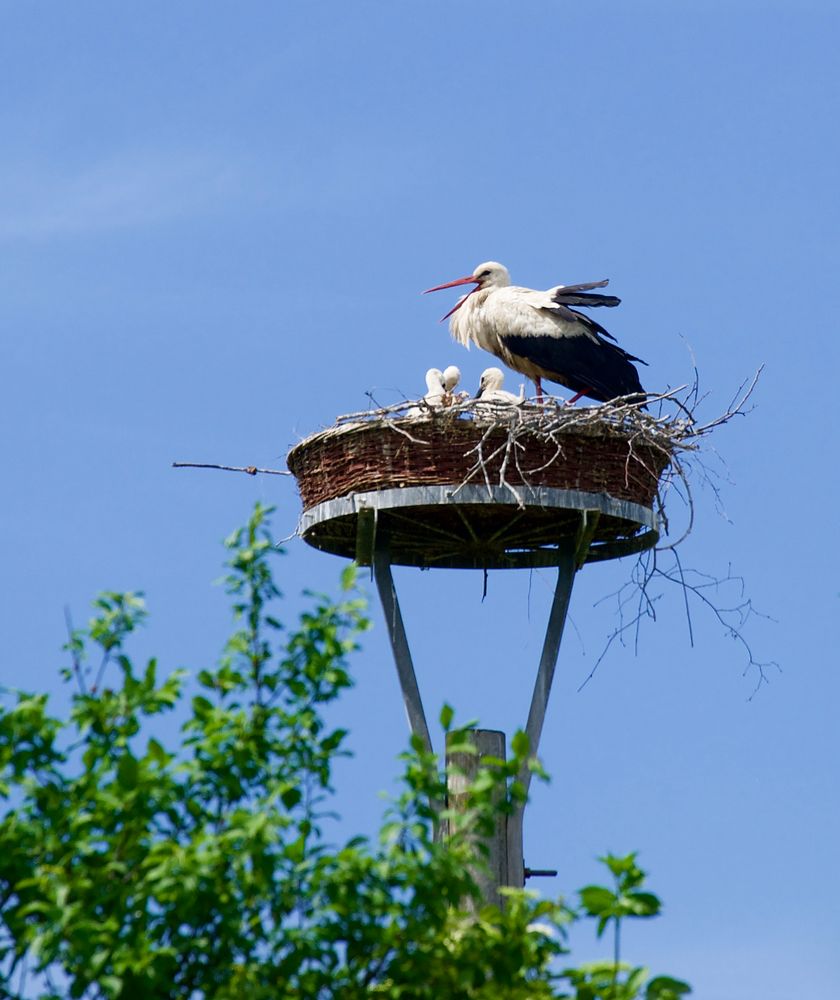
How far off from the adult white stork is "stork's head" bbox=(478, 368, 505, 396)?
1.28 ft

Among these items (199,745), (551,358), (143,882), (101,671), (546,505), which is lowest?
(143,882)

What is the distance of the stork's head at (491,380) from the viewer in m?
12.0

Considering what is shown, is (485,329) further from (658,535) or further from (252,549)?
(252,549)

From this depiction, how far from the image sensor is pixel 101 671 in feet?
20.5

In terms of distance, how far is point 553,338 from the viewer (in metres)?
12.3

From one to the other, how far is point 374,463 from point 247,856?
16.9 ft

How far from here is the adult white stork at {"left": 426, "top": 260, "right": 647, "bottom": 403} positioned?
40.2 ft

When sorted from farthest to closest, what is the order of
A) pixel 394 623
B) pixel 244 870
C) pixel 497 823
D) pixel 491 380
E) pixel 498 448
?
pixel 491 380 → pixel 394 623 → pixel 498 448 → pixel 497 823 → pixel 244 870

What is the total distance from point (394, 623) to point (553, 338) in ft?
7.95

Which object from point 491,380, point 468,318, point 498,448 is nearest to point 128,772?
point 498,448

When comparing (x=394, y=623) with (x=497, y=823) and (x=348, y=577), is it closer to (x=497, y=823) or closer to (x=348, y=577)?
(x=497, y=823)

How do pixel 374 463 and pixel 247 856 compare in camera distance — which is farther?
pixel 374 463

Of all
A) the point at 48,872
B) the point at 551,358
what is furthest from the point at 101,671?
the point at 551,358

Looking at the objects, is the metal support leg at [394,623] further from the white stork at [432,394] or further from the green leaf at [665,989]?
the green leaf at [665,989]
